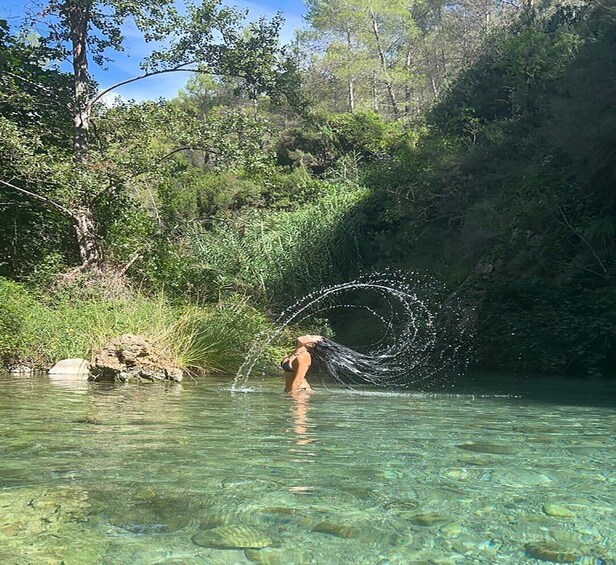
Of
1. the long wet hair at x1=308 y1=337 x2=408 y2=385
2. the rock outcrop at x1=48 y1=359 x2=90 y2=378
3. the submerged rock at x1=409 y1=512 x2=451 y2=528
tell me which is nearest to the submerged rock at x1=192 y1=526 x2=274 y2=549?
the submerged rock at x1=409 y1=512 x2=451 y2=528

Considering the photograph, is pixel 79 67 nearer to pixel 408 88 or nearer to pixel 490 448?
pixel 490 448

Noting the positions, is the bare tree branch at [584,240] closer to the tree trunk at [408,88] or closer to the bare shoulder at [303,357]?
the bare shoulder at [303,357]

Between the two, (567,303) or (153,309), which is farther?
(153,309)

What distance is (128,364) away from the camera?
9633mm

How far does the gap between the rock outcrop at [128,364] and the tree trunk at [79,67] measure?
654 cm

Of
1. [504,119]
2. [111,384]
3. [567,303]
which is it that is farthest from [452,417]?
[504,119]

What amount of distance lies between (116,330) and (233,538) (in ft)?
30.0

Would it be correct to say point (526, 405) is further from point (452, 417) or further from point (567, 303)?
point (567, 303)

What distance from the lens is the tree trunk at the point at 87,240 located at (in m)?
14.8

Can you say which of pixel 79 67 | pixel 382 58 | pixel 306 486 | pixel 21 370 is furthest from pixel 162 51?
pixel 382 58

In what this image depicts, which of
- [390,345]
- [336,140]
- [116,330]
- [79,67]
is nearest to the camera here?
[116,330]

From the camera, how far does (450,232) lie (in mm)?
16953

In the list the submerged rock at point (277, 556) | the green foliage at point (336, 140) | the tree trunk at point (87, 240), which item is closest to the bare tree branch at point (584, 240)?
the tree trunk at point (87, 240)

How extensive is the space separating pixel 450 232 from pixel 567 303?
5.92 meters
